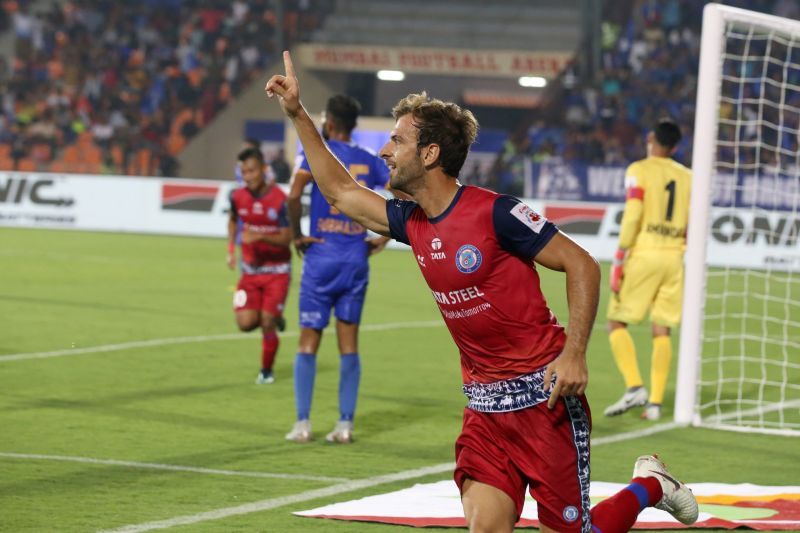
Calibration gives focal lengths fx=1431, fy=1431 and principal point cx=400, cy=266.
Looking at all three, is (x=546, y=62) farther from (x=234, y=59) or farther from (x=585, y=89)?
(x=234, y=59)

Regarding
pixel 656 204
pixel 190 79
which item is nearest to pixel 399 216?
pixel 656 204

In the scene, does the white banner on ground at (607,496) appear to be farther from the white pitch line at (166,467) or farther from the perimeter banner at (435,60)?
the perimeter banner at (435,60)

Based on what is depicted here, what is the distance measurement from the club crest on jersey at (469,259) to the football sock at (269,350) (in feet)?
22.6

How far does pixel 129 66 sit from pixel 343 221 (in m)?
32.7

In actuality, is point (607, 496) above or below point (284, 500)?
above

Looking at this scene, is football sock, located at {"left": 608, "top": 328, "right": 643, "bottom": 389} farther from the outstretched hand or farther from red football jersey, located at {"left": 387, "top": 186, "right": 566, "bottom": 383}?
the outstretched hand

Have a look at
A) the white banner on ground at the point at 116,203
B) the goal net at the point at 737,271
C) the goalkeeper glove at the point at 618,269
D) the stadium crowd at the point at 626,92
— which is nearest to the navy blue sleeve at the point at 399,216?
the goal net at the point at 737,271

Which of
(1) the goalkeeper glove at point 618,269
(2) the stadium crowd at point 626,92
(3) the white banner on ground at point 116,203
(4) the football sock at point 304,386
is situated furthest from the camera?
(2) the stadium crowd at point 626,92

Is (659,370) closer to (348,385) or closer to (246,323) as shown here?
(348,385)

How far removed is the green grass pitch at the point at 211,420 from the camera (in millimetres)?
7383

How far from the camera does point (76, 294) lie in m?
18.1

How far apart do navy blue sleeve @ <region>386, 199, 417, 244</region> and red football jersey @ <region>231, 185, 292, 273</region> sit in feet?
22.9

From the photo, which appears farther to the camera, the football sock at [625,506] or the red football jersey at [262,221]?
the red football jersey at [262,221]

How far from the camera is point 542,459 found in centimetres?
500
